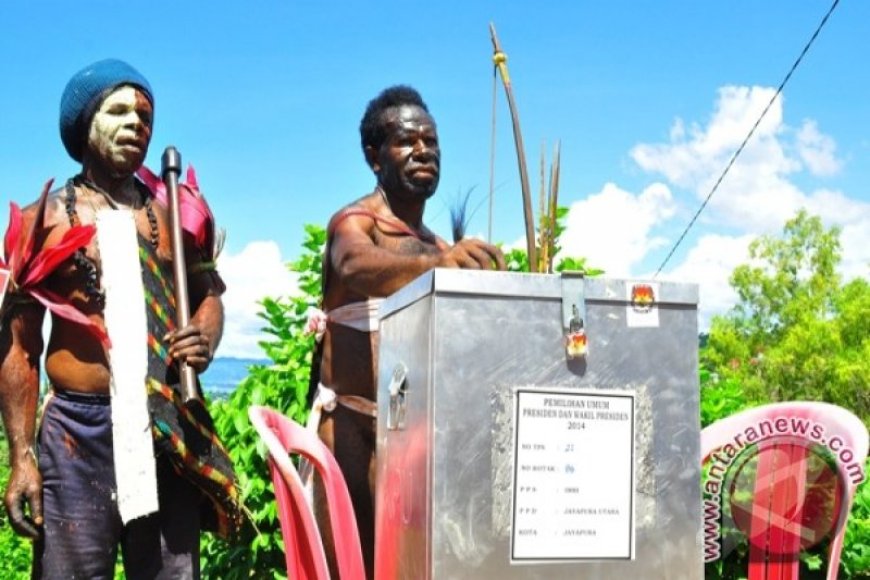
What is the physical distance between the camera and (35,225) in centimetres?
265

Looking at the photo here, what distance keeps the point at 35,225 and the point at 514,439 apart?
60.0 inches

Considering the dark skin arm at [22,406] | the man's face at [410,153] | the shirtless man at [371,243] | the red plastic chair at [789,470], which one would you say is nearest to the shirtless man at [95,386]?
the dark skin arm at [22,406]

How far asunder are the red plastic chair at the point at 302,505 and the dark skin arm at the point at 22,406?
0.77 metres

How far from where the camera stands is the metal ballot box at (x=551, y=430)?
5.74 feet

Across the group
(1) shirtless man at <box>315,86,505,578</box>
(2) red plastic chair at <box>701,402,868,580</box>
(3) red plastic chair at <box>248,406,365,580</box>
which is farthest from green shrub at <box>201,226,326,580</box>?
(2) red plastic chair at <box>701,402,868,580</box>

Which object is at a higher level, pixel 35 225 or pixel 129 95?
pixel 129 95

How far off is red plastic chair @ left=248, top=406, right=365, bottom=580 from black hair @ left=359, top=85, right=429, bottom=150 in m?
1.02

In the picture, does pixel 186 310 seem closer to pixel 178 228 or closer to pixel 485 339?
pixel 178 228

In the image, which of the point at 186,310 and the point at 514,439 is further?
the point at 186,310

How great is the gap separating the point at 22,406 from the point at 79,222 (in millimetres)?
502

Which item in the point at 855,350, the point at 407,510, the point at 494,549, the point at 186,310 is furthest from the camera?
the point at 855,350

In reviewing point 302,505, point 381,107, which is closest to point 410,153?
point 381,107

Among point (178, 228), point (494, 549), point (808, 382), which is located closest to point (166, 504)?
point (178, 228)

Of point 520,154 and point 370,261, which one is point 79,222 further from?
point 520,154
